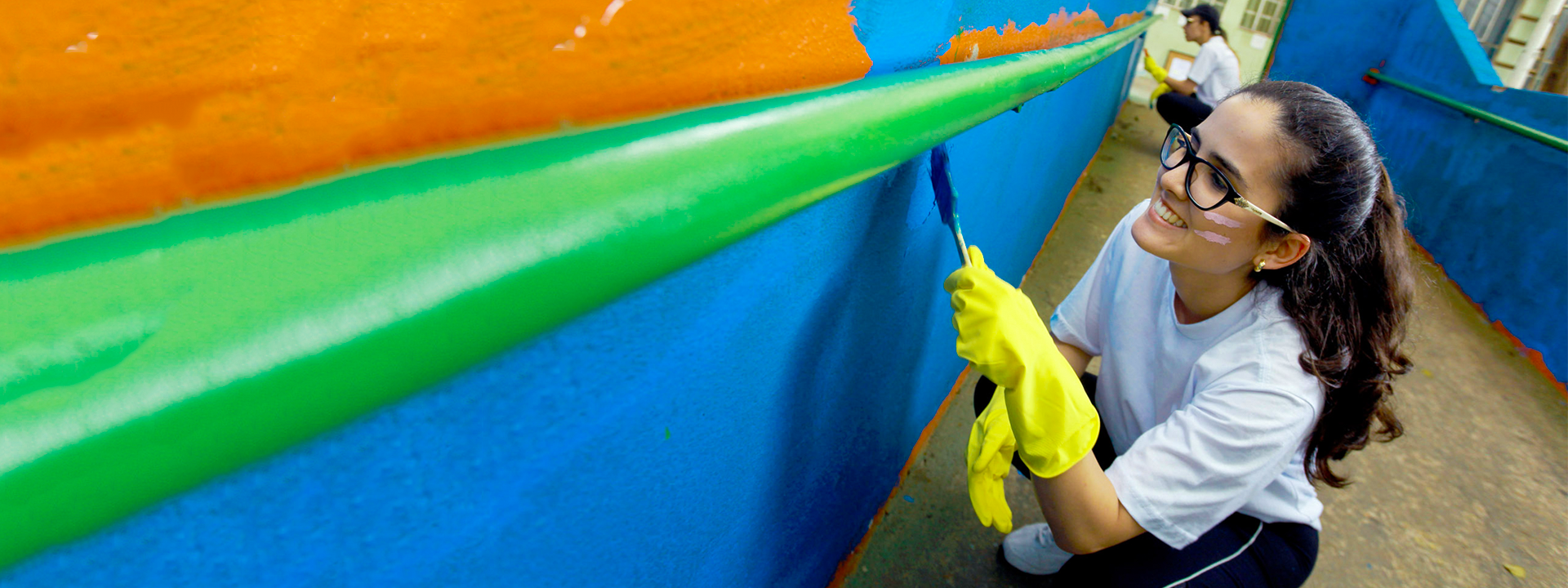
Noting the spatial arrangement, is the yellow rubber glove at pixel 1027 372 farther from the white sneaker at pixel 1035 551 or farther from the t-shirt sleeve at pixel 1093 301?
the white sneaker at pixel 1035 551

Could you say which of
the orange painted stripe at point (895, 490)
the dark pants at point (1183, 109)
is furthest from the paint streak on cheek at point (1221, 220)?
the dark pants at point (1183, 109)

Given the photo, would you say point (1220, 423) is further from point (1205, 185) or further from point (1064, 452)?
point (1205, 185)

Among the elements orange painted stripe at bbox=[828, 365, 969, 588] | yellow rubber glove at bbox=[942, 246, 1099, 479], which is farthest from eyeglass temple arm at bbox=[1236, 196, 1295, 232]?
orange painted stripe at bbox=[828, 365, 969, 588]

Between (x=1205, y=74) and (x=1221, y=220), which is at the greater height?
(x=1221, y=220)

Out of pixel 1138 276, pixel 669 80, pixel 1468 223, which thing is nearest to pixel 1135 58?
pixel 1468 223

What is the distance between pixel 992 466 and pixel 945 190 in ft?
1.46

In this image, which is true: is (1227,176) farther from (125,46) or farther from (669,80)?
(125,46)

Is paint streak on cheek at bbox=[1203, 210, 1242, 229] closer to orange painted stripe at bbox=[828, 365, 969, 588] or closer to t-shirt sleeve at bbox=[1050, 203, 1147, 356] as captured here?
t-shirt sleeve at bbox=[1050, 203, 1147, 356]

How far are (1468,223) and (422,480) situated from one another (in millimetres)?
4424

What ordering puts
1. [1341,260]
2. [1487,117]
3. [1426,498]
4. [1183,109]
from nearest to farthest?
[1341,260]
[1426,498]
[1487,117]
[1183,109]

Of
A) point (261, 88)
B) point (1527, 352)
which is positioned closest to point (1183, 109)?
point (1527, 352)

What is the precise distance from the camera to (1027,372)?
0.83m

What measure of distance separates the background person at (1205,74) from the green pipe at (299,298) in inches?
180

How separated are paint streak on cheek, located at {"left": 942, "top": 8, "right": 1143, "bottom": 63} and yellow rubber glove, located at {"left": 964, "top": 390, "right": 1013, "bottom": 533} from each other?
1.66 feet
